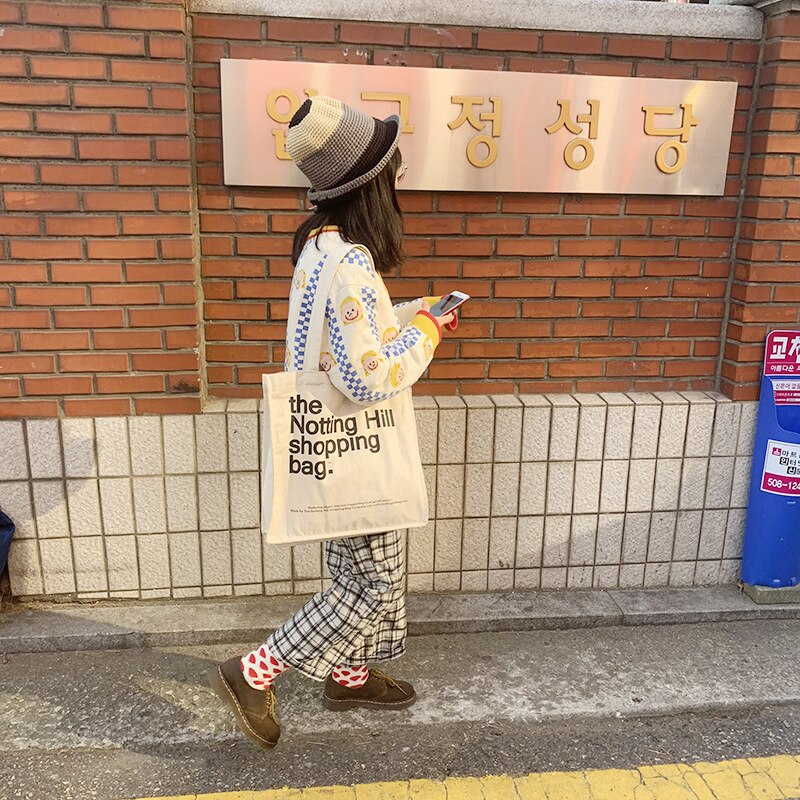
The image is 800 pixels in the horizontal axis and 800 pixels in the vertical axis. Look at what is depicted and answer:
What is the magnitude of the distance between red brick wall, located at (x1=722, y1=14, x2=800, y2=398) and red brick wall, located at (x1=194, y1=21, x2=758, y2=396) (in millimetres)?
83

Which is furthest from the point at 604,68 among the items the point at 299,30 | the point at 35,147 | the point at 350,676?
the point at 350,676

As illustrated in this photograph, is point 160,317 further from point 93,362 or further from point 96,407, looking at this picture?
point 96,407

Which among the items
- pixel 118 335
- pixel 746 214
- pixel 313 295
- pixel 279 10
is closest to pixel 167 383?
pixel 118 335

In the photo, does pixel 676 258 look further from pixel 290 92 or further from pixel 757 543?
pixel 290 92

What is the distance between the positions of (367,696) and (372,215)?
1.76 meters

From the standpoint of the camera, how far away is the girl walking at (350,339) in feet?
7.09

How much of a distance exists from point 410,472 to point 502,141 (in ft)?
5.12

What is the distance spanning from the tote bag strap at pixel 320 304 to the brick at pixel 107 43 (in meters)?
1.35

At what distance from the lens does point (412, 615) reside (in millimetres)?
3346

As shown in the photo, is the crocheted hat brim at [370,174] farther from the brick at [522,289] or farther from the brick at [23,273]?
the brick at [23,273]

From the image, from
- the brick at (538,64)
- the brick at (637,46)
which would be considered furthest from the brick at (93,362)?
the brick at (637,46)

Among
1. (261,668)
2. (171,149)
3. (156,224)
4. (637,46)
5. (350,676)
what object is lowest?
(350,676)

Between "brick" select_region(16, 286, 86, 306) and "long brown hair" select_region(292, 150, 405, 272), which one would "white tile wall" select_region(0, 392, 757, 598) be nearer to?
"brick" select_region(16, 286, 86, 306)

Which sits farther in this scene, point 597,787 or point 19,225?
point 19,225
